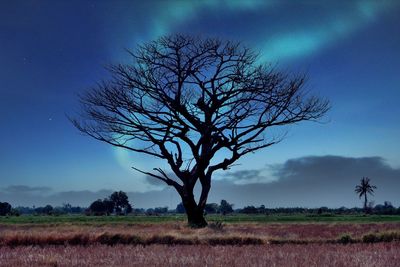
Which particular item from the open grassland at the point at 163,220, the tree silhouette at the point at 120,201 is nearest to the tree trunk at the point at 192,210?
the open grassland at the point at 163,220

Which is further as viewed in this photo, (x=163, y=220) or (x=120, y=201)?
(x=120, y=201)

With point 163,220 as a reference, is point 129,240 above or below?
above

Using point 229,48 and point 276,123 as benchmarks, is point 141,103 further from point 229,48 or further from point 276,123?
point 276,123

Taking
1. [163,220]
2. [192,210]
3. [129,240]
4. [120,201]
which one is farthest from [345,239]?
[120,201]

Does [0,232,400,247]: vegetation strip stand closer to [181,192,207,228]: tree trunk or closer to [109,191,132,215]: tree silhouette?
[181,192,207,228]: tree trunk

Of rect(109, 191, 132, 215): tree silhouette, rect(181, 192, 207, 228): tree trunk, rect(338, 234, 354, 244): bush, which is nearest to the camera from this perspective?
rect(338, 234, 354, 244): bush

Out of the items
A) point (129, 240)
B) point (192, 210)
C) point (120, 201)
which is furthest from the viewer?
point (120, 201)

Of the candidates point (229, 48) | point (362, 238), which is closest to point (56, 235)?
point (362, 238)

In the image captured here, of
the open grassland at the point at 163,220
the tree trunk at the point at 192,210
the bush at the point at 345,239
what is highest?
the tree trunk at the point at 192,210

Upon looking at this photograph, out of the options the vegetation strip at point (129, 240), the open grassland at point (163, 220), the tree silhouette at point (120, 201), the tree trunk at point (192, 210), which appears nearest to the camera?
the vegetation strip at point (129, 240)

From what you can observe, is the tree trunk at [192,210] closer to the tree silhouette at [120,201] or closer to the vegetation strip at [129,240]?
the vegetation strip at [129,240]

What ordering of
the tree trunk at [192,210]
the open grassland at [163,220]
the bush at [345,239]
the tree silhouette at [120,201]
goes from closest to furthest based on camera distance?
the bush at [345,239] < the tree trunk at [192,210] < the open grassland at [163,220] < the tree silhouette at [120,201]

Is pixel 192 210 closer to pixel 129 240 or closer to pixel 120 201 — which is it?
pixel 129 240

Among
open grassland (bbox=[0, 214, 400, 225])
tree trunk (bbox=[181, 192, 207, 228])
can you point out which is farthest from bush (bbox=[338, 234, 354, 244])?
A: open grassland (bbox=[0, 214, 400, 225])
